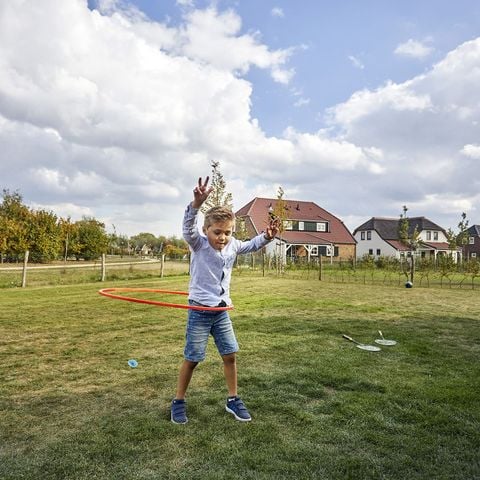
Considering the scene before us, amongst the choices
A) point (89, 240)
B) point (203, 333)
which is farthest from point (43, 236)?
point (203, 333)

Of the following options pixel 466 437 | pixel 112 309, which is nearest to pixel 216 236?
pixel 466 437

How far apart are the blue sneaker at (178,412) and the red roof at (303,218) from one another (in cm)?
3817

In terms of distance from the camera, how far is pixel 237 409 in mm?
3764

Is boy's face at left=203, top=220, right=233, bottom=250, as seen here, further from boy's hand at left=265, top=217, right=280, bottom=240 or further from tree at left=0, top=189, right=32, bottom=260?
tree at left=0, top=189, right=32, bottom=260

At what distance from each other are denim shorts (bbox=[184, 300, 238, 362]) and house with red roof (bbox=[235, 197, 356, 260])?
3765 cm

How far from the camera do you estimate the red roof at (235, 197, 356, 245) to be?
144ft

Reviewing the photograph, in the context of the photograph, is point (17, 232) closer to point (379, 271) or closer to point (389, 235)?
point (379, 271)

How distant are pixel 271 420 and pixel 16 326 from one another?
6437 millimetres

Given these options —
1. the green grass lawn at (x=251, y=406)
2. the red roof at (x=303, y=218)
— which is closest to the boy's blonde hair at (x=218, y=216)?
the green grass lawn at (x=251, y=406)

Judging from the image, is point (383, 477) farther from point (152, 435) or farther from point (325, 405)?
point (152, 435)

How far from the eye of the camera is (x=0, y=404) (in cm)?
411

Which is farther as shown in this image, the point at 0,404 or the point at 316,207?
the point at 316,207

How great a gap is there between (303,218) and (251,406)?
146 feet

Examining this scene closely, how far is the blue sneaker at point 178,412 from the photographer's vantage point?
365 centimetres
